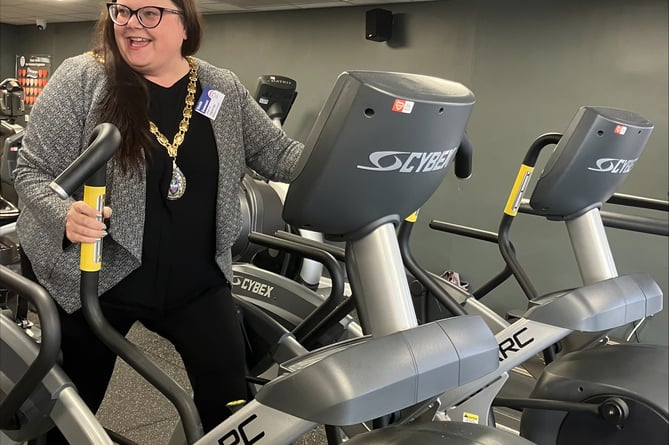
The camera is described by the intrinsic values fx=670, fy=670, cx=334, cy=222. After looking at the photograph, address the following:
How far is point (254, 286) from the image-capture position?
2568 millimetres

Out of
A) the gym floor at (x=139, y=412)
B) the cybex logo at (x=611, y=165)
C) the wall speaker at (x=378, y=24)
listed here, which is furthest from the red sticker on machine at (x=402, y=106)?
the wall speaker at (x=378, y=24)

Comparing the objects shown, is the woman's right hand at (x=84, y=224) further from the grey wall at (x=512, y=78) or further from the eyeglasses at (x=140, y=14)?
the grey wall at (x=512, y=78)

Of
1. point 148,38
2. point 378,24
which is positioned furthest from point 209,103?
point 378,24

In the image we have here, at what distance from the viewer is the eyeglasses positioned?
1.43m

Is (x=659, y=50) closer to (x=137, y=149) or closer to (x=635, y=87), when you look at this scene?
(x=635, y=87)

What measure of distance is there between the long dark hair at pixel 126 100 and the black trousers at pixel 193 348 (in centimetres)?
35

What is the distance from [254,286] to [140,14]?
52.5 inches

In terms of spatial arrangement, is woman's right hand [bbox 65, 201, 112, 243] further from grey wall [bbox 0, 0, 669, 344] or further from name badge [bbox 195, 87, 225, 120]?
grey wall [bbox 0, 0, 669, 344]

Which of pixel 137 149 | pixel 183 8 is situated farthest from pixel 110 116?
pixel 183 8

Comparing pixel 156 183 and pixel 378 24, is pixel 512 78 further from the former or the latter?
pixel 156 183

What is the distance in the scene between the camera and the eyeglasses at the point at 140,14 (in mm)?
1429

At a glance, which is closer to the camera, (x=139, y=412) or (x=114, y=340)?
(x=114, y=340)

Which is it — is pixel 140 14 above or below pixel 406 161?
above

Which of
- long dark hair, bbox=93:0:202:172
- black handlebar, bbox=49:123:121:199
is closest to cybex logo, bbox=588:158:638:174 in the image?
long dark hair, bbox=93:0:202:172
